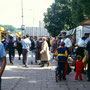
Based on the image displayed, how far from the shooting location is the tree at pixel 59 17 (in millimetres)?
52875

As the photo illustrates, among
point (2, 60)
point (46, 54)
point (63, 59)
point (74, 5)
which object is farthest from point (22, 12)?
point (2, 60)

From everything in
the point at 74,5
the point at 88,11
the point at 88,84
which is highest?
the point at 74,5

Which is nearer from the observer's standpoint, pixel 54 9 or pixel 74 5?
pixel 74 5

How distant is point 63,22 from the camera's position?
52844 millimetres

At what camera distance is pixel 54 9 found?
178ft

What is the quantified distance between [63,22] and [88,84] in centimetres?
4409

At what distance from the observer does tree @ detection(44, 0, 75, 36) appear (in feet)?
173

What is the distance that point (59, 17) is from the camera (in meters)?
53.7

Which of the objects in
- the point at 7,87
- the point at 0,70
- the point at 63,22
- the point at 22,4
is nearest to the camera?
the point at 0,70

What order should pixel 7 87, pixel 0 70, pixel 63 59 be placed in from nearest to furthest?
pixel 0 70 → pixel 7 87 → pixel 63 59

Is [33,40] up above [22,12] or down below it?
below

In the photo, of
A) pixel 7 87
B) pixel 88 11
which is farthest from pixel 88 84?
pixel 88 11

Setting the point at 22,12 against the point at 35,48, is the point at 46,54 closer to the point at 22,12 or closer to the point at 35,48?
the point at 35,48

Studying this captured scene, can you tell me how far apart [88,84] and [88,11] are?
7.80 meters
